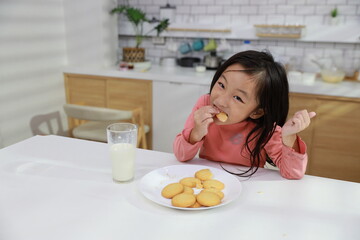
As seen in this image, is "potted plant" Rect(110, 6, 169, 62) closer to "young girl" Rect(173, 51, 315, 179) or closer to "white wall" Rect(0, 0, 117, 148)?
"white wall" Rect(0, 0, 117, 148)

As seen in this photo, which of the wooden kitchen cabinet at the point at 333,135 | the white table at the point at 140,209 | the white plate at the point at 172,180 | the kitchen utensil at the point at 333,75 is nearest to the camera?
the white table at the point at 140,209

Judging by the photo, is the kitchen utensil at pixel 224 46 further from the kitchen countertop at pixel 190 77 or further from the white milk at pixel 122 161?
the white milk at pixel 122 161

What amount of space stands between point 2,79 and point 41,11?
0.69 metres

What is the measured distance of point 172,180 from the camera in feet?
3.54

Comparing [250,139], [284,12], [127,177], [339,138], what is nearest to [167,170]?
[127,177]

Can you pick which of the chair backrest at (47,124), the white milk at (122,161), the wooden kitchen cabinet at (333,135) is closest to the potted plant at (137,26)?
the chair backrest at (47,124)

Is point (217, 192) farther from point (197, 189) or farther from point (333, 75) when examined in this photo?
point (333, 75)

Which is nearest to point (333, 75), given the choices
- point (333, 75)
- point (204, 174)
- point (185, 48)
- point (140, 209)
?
point (333, 75)

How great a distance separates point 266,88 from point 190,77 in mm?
1613

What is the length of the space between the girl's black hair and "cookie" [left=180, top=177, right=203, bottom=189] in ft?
0.55

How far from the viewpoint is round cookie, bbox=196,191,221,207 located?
2.95ft

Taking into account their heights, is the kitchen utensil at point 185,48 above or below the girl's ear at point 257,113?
above

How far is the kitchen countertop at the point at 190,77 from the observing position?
242 cm

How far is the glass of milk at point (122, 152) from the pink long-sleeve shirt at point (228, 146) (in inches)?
8.2
